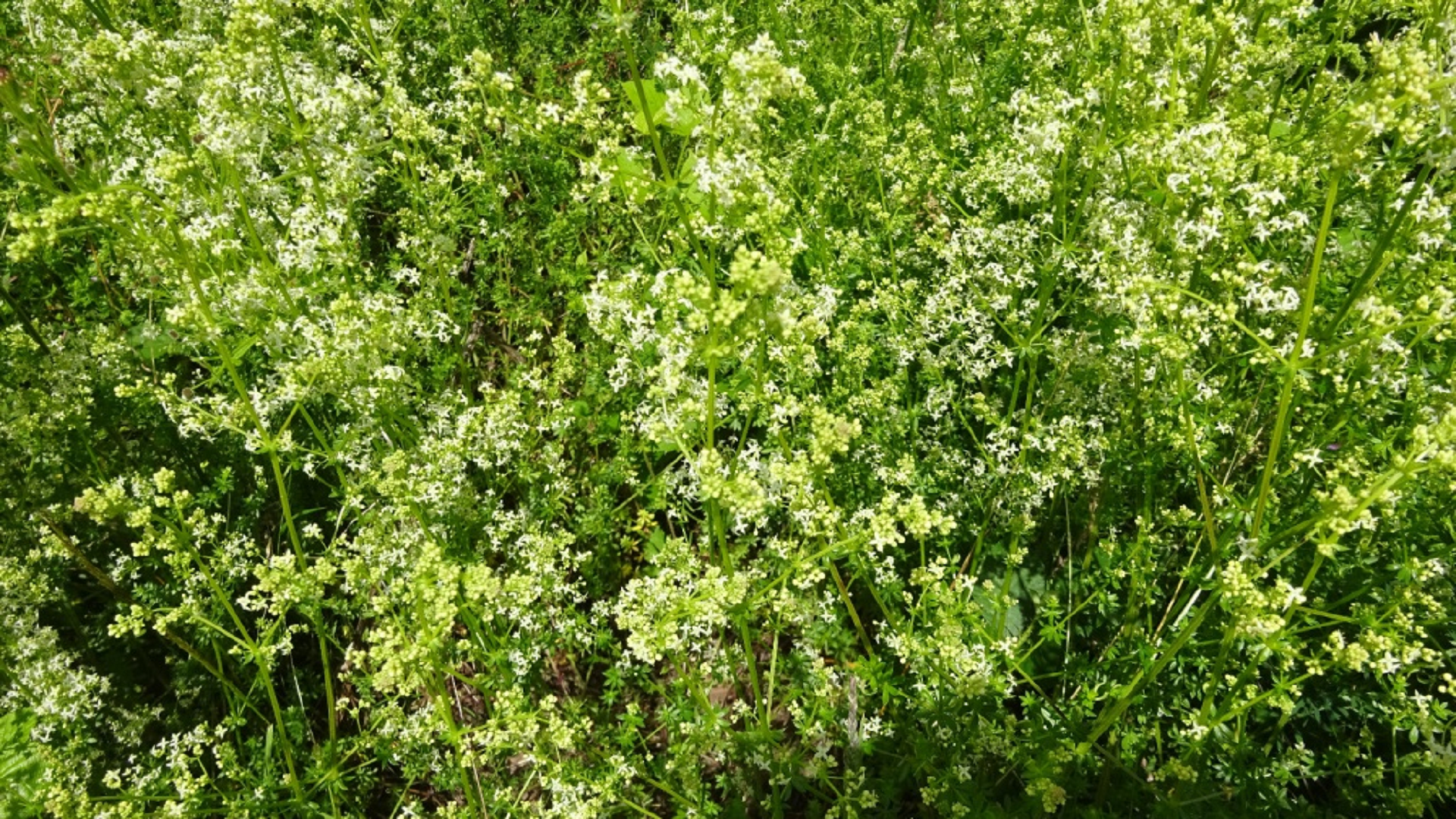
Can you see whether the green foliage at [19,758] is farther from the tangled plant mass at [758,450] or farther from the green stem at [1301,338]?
the green stem at [1301,338]

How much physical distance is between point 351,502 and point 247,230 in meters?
1.14

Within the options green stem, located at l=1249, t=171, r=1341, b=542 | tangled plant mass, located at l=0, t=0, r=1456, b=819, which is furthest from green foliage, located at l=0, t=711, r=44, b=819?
green stem, located at l=1249, t=171, r=1341, b=542

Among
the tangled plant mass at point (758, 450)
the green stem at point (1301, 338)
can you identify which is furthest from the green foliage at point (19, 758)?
the green stem at point (1301, 338)

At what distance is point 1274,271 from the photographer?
300cm

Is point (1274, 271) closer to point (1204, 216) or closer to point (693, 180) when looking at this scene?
point (1204, 216)

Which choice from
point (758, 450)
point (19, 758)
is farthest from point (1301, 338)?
point (19, 758)

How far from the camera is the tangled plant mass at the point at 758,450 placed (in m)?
2.77

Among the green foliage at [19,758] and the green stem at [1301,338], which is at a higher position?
the green stem at [1301,338]

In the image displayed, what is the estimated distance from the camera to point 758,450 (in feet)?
11.6

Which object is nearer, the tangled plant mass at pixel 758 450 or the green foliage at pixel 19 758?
the tangled plant mass at pixel 758 450

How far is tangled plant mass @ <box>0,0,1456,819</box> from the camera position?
9.09 feet

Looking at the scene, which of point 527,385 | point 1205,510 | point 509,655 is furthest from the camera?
point 527,385

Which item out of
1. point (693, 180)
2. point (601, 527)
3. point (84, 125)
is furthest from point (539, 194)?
point (84, 125)

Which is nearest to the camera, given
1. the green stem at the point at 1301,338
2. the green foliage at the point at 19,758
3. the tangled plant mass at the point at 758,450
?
the green stem at the point at 1301,338
